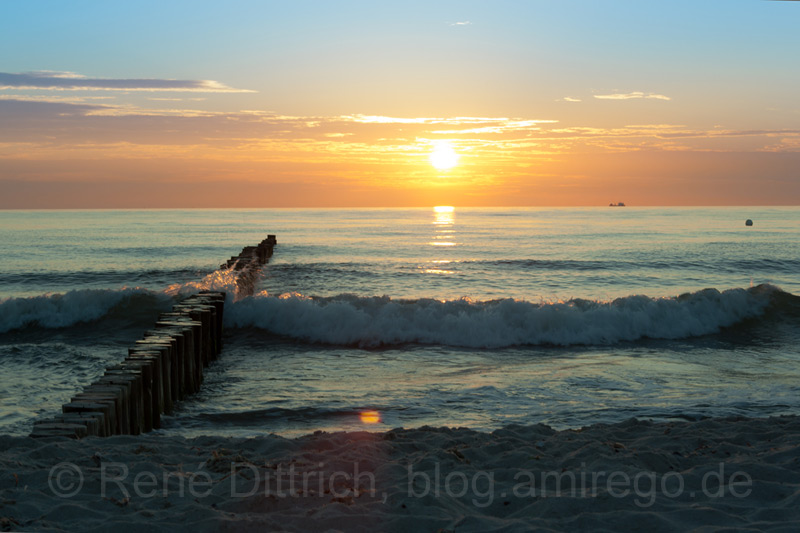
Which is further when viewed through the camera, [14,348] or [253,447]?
[14,348]

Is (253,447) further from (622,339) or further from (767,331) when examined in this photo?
(767,331)

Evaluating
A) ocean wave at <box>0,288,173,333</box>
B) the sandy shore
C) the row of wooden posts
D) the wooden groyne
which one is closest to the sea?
ocean wave at <box>0,288,173,333</box>

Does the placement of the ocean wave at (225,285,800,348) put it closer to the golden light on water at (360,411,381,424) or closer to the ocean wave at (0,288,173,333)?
the ocean wave at (0,288,173,333)

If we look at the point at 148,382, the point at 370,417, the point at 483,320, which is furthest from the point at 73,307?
the point at 370,417

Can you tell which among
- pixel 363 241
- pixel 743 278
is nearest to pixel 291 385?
pixel 743 278

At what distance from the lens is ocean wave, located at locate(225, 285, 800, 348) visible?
13.8 m

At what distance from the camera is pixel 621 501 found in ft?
14.4

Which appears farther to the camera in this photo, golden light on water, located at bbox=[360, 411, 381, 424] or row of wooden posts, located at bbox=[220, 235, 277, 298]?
row of wooden posts, located at bbox=[220, 235, 277, 298]

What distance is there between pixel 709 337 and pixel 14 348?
14.2 m

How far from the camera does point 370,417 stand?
8.05 m

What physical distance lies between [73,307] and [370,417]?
35.4 ft

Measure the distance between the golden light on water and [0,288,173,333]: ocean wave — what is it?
378 inches

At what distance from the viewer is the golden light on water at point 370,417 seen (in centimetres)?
786

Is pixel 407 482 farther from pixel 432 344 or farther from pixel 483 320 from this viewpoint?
pixel 483 320
